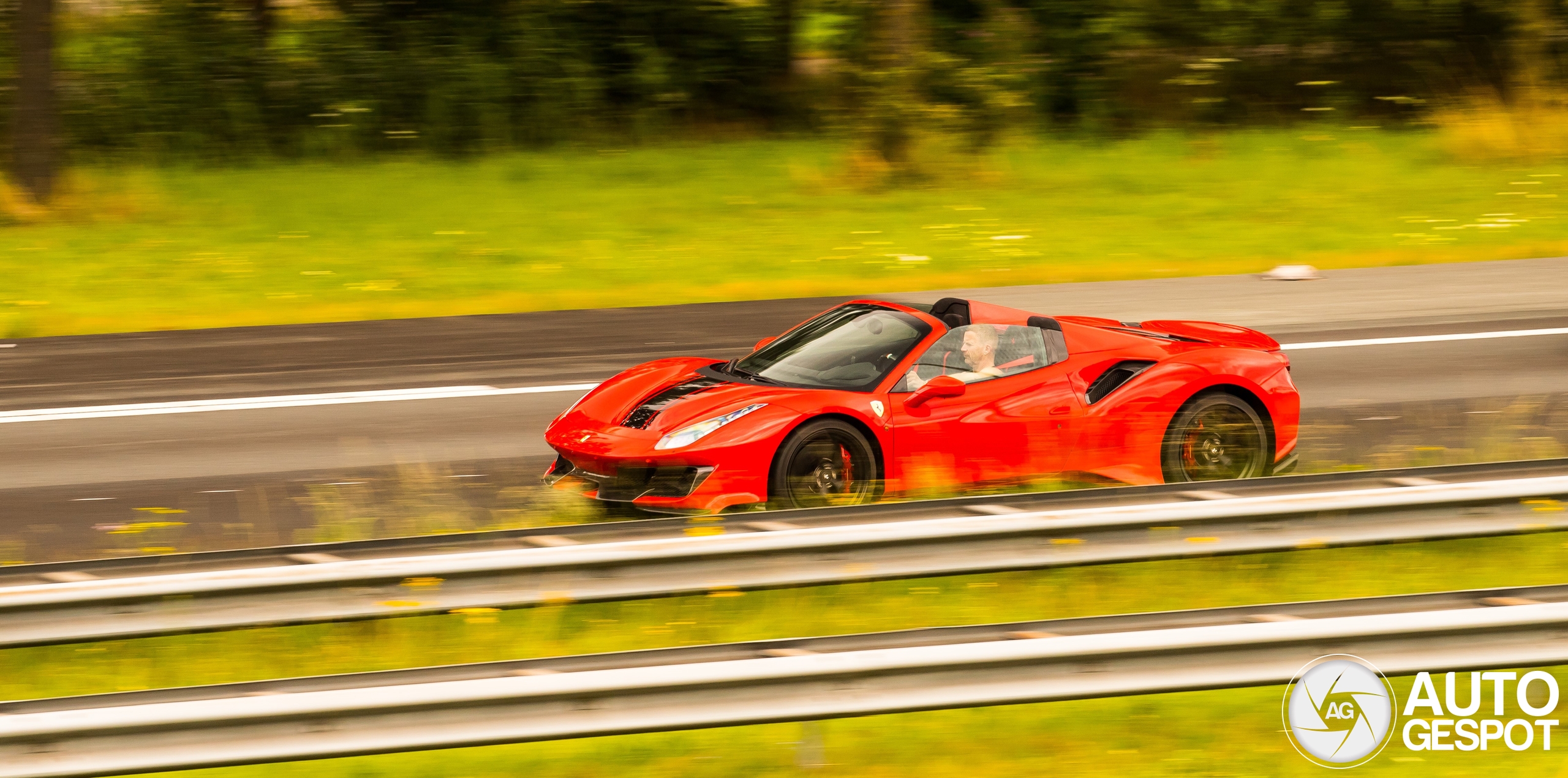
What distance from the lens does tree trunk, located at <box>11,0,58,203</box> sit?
18609 mm

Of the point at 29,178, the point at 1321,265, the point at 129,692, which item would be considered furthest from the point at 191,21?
the point at 129,692

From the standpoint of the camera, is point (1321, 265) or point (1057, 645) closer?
point (1057, 645)

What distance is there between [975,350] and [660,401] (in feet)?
5.07

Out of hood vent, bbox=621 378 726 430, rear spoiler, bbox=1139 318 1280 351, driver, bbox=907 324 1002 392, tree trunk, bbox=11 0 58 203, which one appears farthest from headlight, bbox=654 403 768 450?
tree trunk, bbox=11 0 58 203

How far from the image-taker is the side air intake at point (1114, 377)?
7.87 m

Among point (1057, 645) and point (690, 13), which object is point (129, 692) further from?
point (690, 13)

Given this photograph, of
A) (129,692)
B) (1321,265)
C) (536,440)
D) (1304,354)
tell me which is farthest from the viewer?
(1321,265)

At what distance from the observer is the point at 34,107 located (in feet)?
61.2

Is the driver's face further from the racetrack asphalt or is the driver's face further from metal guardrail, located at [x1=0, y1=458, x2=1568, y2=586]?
the racetrack asphalt

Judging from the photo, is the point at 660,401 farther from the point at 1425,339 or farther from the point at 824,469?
the point at 1425,339

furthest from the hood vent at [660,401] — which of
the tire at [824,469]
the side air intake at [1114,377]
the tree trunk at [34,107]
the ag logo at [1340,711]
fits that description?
the tree trunk at [34,107]

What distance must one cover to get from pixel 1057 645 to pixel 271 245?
47.9 feet

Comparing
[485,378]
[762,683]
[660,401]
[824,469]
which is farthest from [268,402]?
[762,683]

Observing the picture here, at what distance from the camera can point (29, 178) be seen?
18672mm
